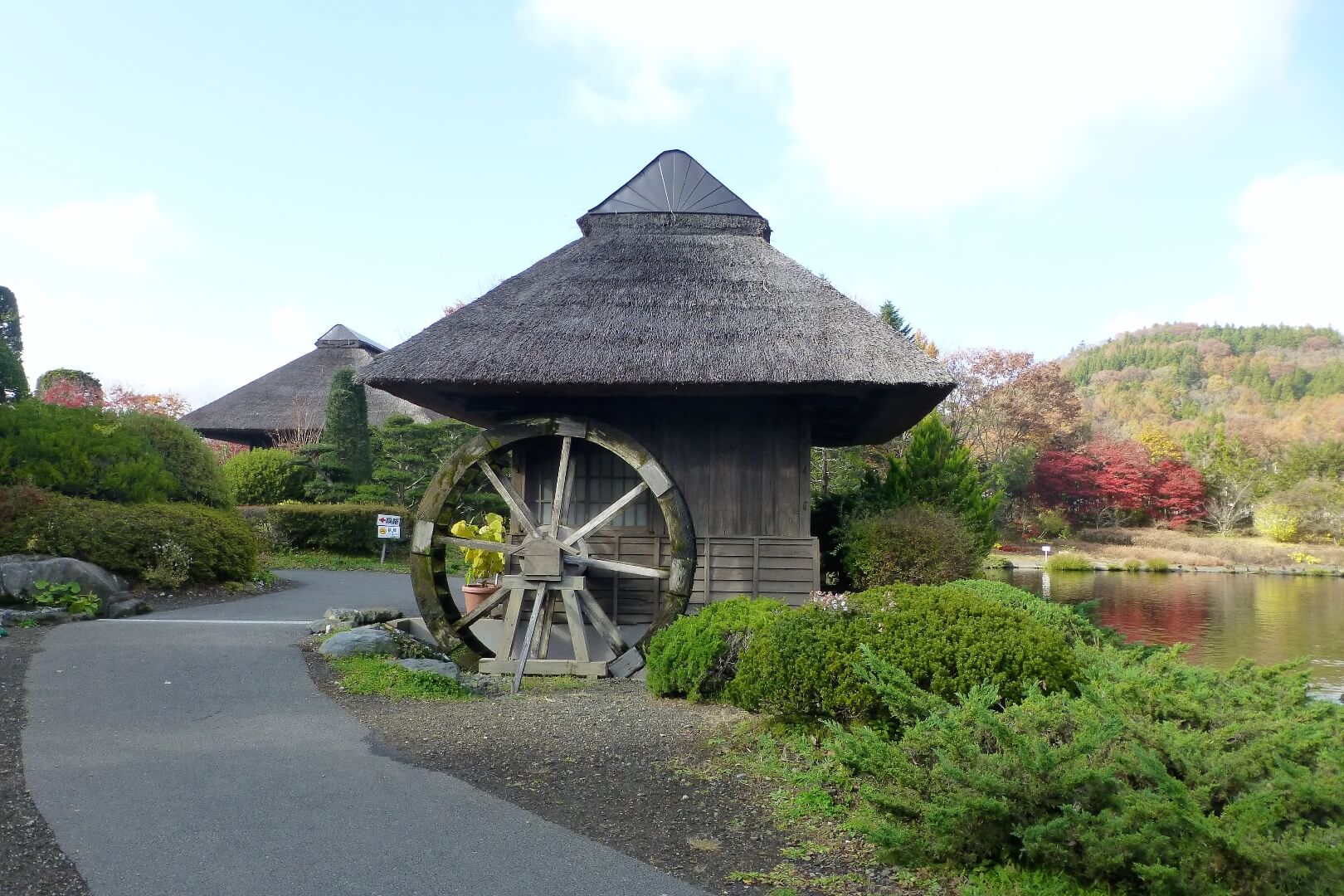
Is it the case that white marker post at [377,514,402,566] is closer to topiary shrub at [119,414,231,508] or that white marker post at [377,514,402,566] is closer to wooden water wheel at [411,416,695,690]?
topiary shrub at [119,414,231,508]

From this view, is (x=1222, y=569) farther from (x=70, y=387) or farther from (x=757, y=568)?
(x=70, y=387)

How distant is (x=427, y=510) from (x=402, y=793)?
4.78 metres

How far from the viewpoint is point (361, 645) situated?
7.78m

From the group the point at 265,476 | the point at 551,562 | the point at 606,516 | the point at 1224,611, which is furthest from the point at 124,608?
the point at 1224,611

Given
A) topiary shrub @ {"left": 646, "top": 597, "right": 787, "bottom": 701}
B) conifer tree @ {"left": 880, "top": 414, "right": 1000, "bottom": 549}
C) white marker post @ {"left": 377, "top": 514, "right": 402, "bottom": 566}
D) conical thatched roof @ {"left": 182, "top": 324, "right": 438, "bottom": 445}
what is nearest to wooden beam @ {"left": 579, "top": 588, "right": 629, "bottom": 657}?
topiary shrub @ {"left": 646, "top": 597, "right": 787, "bottom": 701}

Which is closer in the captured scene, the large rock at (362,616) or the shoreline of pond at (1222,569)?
the large rock at (362,616)

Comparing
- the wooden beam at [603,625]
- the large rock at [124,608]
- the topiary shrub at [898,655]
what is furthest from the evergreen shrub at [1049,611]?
the large rock at [124,608]

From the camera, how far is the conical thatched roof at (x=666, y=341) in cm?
791

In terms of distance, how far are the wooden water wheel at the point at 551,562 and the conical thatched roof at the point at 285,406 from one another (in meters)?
15.3

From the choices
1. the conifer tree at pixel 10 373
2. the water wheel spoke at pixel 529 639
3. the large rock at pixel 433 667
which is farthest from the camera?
the conifer tree at pixel 10 373

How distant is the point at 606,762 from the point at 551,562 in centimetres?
343

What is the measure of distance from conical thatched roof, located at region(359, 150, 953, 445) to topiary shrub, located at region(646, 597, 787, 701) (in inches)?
78.1

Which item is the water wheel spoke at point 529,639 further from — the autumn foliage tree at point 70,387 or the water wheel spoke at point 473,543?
the autumn foliage tree at point 70,387

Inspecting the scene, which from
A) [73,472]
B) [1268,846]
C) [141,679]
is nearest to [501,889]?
[1268,846]
